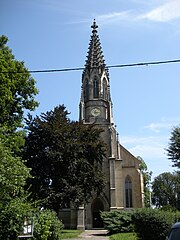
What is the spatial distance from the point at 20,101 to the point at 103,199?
2396 centimetres

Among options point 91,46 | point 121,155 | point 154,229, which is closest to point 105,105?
point 121,155

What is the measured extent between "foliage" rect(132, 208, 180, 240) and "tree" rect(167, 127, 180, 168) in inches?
519

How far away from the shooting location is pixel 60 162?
106ft

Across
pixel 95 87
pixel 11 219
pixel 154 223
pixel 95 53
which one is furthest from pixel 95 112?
pixel 11 219

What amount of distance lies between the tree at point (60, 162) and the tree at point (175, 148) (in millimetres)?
8159

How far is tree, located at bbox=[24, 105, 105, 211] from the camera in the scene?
31.1 meters

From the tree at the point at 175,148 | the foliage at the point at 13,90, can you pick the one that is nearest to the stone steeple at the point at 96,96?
the tree at the point at 175,148

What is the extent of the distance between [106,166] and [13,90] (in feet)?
79.6

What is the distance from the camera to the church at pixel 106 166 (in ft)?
141

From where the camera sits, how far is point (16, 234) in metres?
13.5

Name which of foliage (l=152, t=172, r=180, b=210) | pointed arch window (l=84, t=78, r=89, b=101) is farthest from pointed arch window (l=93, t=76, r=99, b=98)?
foliage (l=152, t=172, r=180, b=210)

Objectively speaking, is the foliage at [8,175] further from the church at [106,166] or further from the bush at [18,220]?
the church at [106,166]

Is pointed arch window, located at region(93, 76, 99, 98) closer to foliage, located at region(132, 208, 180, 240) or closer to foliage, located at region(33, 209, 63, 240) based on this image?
foliage, located at region(132, 208, 180, 240)

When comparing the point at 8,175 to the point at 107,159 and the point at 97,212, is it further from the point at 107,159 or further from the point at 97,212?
the point at 97,212
